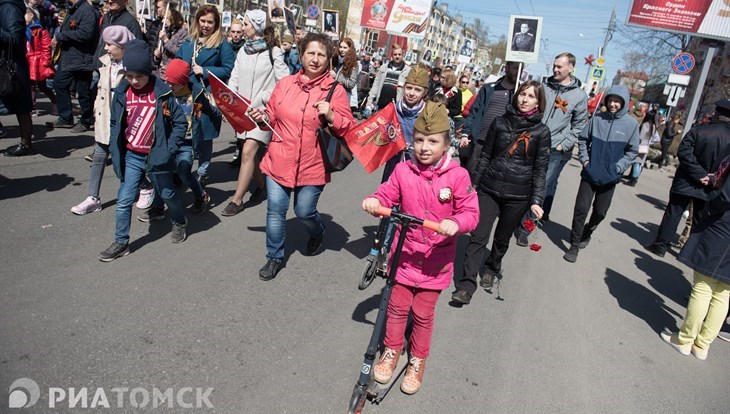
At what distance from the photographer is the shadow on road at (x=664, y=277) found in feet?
19.1

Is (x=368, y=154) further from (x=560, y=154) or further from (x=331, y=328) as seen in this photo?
(x=560, y=154)

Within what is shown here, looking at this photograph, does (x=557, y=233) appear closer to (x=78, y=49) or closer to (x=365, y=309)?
(x=365, y=309)

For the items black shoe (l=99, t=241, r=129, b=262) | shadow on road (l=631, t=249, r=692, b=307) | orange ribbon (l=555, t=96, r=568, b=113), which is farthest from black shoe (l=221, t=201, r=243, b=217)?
shadow on road (l=631, t=249, r=692, b=307)

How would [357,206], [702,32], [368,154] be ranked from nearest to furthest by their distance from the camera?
[368,154] → [357,206] → [702,32]

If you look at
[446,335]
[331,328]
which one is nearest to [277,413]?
[331,328]

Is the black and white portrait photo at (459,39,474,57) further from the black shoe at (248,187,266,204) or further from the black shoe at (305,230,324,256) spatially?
the black shoe at (305,230,324,256)

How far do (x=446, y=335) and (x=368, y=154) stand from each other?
1767 millimetres

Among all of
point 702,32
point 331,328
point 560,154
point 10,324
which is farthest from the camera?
point 702,32

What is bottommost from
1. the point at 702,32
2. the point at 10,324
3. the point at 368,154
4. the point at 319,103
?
the point at 10,324

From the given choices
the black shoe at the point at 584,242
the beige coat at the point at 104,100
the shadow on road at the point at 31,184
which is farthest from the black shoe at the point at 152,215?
the black shoe at the point at 584,242

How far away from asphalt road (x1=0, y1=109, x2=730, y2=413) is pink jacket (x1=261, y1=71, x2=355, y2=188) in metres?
0.98

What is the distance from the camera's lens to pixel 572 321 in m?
4.64

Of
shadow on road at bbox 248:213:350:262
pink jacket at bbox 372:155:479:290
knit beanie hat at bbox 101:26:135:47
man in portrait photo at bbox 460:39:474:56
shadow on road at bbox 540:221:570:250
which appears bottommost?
shadow on road at bbox 248:213:350:262

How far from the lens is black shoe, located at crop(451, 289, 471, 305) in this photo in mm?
4516
